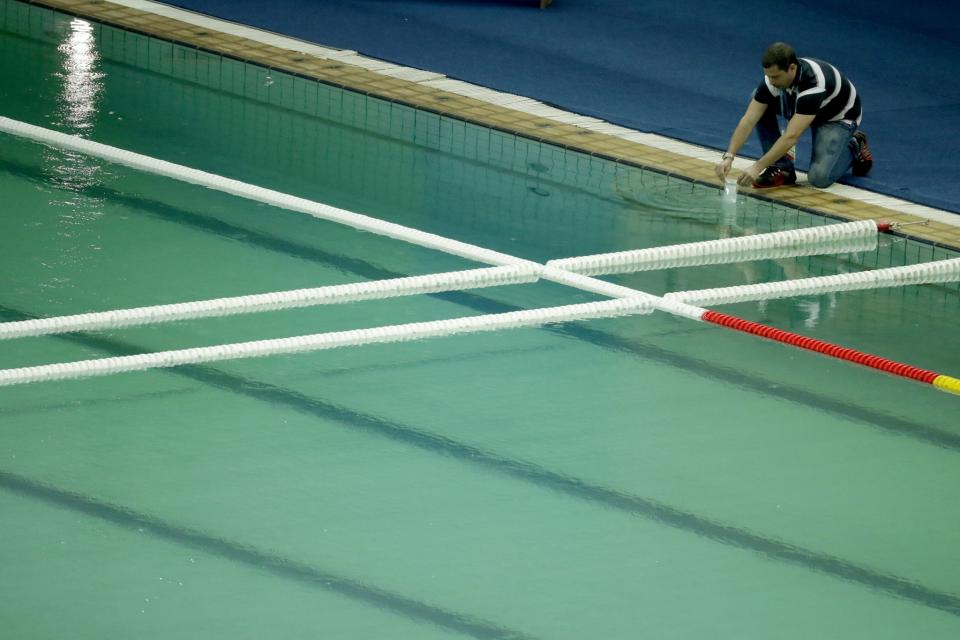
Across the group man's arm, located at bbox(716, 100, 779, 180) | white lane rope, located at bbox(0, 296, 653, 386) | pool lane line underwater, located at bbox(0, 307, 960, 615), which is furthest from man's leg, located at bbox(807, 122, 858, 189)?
pool lane line underwater, located at bbox(0, 307, 960, 615)

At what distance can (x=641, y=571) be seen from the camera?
402 centimetres

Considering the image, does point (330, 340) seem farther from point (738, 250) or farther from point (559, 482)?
point (738, 250)

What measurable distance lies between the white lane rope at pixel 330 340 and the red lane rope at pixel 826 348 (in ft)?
1.38

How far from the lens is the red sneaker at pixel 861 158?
7.04m

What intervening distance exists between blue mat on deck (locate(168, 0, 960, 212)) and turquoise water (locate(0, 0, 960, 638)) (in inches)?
41.0

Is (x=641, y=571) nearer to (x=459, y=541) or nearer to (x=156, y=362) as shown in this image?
(x=459, y=541)

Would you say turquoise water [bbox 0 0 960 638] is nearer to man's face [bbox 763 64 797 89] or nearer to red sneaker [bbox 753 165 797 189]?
red sneaker [bbox 753 165 797 189]

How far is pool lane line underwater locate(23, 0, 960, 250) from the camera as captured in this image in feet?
22.3

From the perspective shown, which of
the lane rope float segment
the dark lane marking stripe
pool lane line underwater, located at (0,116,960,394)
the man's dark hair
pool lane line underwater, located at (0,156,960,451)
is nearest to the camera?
the dark lane marking stripe

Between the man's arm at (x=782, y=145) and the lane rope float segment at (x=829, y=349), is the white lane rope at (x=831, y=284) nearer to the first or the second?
the lane rope float segment at (x=829, y=349)

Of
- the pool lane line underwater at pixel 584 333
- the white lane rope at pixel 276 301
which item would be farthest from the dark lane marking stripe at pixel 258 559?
the pool lane line underwater at pixel 584 333

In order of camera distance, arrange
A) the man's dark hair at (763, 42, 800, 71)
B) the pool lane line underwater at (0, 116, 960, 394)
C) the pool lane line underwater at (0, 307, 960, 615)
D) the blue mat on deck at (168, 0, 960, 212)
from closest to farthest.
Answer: the pool lane line underwater at (0, 307, 960, 615) < the pool lane line underwater at (0, 116, 960, 394) < the man's dark hair at (763, 42, 800, 71) < the blue mat on deck at (168, 0, 960, 212)

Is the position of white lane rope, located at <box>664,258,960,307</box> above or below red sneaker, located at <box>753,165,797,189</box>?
below

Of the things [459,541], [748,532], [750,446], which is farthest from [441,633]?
[750,446]
